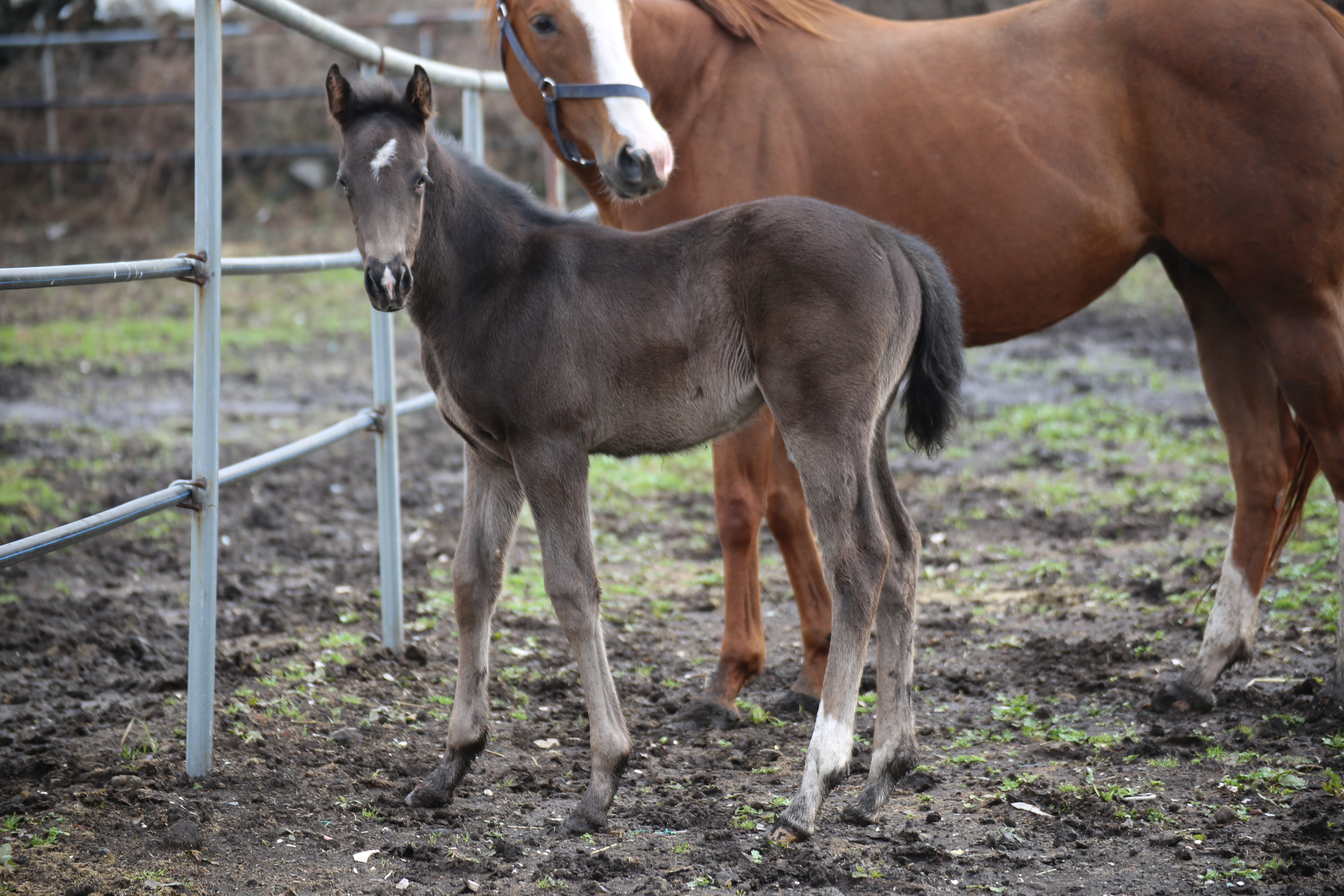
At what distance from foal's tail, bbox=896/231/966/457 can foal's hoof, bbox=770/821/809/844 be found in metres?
1.01

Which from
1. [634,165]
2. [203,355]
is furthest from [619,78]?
[203,355]

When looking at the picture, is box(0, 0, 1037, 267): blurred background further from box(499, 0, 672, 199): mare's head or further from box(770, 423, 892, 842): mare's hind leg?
box(770, 423, 892, 842): mare's hind leg

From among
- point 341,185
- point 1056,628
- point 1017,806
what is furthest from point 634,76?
point 1056,628

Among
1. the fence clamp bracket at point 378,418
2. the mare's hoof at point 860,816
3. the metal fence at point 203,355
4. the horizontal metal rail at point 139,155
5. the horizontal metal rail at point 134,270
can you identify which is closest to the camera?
the horizontal metal rail at point 134,270

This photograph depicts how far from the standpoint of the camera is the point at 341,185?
264 centimetres

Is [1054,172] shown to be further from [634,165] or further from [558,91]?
[558,91]

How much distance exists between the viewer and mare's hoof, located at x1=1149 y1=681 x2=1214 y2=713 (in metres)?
3.42

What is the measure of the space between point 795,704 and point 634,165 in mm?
1795

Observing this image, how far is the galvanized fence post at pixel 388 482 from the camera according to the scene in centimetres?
398

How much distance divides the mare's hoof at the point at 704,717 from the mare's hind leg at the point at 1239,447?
4.42 ft

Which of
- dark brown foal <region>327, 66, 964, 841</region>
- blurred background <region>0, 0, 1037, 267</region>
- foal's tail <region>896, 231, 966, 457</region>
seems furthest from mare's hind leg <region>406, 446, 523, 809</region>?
blurred background <region>0, 0, 1037, 267</region>

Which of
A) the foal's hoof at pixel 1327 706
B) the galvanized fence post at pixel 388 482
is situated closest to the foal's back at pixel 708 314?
the galvanized fence post at pixel 388 482

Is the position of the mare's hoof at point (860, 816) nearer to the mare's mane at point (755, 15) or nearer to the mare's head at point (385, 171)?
the mare's head at point (385, 171)

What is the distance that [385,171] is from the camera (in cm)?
260
